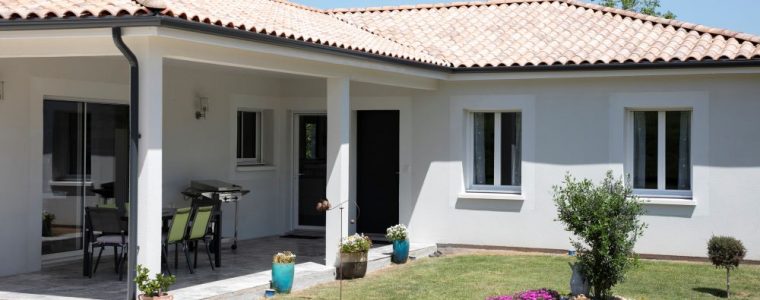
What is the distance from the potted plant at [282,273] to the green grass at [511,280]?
0.19 meters

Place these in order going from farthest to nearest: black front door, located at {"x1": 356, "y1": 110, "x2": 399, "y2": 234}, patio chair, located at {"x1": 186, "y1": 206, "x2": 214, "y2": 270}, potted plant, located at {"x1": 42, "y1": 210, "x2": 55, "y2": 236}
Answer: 1. black front door, located at {"x1": 356, "y1": 110, "x2": 399, "y2": 234}
2. potted plant, located at {"x1": 42, "y1": 210, "x2": 55, "y2": 236}
3. patio chair, located at {"x1": 186, "y1": 206, "x2": 214, "y2": 270}

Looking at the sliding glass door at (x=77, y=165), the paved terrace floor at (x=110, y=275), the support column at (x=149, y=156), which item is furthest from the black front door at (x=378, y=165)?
the support column at (x=149, y=156)

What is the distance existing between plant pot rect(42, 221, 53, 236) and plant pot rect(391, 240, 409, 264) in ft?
16.5

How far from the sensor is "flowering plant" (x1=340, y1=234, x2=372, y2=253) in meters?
13.0

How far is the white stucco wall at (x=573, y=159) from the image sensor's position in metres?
14.4

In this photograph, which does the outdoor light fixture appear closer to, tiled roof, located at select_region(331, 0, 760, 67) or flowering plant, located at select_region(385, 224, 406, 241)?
flowering plant, located at select_region(385, 224, 406, 241)

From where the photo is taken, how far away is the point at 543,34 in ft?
55.3

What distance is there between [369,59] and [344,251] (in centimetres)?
268

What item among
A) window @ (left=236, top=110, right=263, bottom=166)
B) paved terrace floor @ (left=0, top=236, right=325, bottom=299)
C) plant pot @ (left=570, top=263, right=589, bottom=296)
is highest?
window @ (left=236, top=110, right=263, bottom=166)

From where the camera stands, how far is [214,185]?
48.8ft

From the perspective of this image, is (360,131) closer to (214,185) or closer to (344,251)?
(214,185)

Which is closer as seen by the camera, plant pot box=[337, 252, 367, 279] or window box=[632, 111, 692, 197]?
plant pot box=[337, 252, 367, 279]

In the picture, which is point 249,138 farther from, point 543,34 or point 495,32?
point 543,34

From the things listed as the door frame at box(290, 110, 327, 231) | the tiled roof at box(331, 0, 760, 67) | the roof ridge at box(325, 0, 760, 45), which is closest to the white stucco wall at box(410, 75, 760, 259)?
the tiled roof at box(331, 0, 760, 67)
